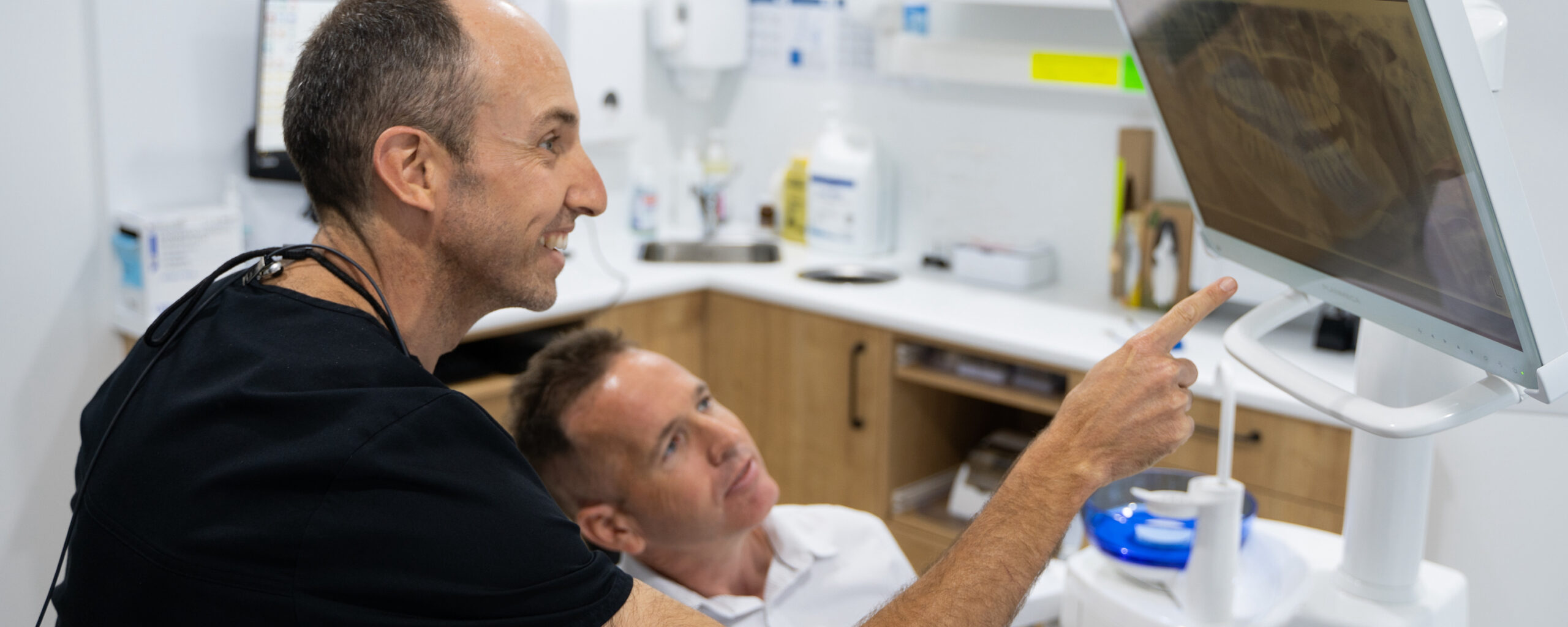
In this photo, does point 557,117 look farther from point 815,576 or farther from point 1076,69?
point 1076,69

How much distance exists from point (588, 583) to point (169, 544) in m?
0.33

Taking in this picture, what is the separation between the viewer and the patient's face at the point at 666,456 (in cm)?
151

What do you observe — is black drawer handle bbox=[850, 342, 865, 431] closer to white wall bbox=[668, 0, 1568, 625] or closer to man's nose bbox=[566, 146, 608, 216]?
white wall bbox=[668, 0, 1568, 625]

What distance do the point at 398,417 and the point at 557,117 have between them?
352mm

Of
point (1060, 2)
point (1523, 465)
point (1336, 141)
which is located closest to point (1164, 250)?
point (1060, 2)

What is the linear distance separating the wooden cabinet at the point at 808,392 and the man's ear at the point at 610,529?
1.29m

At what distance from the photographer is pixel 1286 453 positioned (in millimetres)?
2139

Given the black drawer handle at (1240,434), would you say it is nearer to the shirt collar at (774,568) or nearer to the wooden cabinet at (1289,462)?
the wooden cabinet at (1289,462)

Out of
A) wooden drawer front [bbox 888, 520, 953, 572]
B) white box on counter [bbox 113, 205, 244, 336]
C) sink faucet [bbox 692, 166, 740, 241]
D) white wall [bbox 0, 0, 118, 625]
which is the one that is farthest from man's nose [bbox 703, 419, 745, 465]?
sink faucet [bbox 692, 166, 740, 241]

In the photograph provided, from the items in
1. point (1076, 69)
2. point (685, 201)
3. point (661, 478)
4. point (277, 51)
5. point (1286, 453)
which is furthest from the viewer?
point (685, 201)

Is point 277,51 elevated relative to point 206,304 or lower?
elevated

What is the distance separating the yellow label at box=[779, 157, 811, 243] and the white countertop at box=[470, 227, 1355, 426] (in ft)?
0.45

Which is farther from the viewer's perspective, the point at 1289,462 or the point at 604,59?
the point at 604,59

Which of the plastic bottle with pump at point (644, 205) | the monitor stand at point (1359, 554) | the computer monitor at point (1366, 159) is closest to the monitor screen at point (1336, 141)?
the computer monitor at point (1366, 159)
